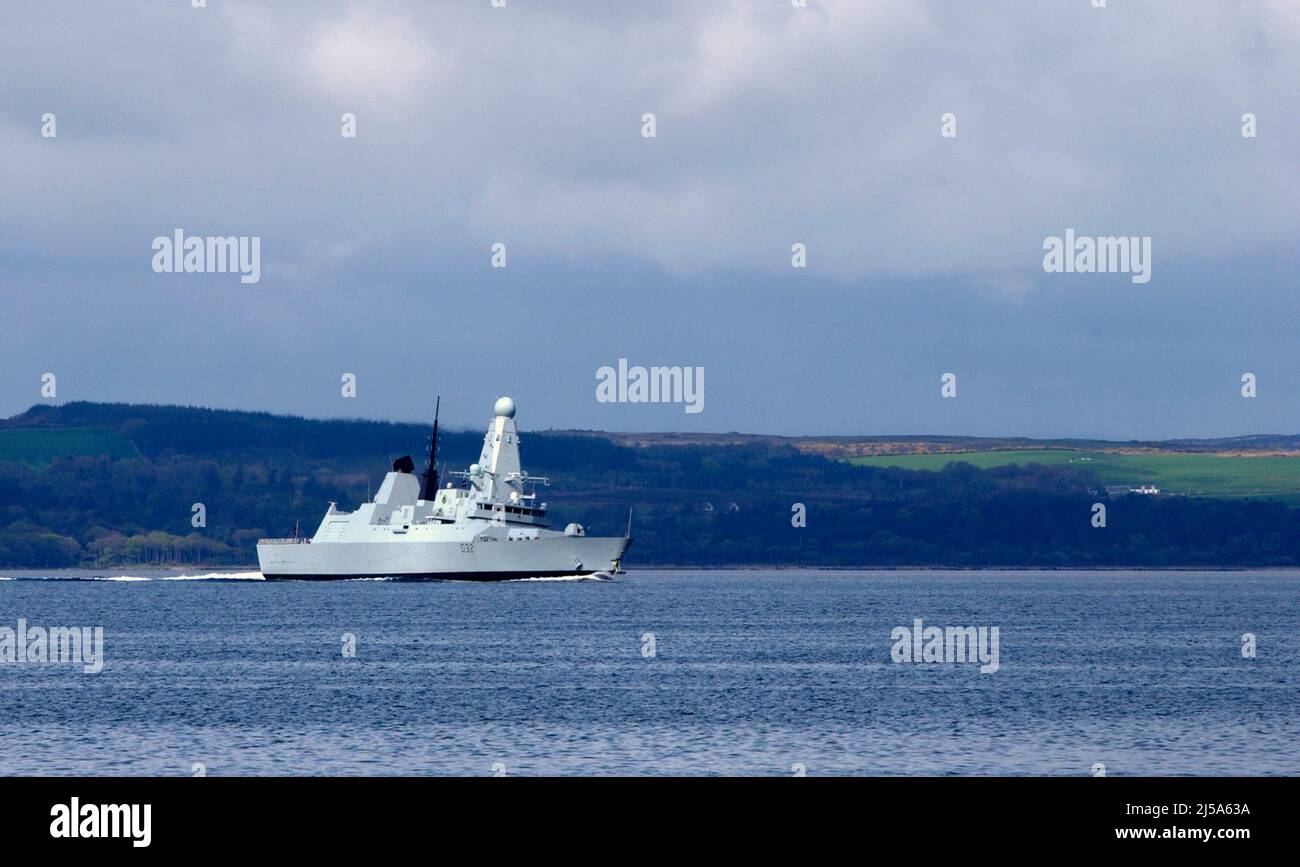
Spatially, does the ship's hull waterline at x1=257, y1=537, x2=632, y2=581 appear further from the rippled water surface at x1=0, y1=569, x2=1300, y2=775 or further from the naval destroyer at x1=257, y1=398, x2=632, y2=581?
the rippled water surface at x1=0, y1=569, x2=1300, y2=775

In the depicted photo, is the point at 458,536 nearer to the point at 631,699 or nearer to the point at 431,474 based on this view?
the point at 431,474

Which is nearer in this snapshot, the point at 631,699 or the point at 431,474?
the point at 631,699

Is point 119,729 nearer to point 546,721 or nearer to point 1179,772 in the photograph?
point 546,721

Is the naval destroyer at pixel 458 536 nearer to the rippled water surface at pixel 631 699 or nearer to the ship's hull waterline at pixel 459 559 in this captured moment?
the ship's hull waterline at pixel 459 559

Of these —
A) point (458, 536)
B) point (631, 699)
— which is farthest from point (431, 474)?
point (631, 699)

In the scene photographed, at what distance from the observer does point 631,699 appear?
150 feet

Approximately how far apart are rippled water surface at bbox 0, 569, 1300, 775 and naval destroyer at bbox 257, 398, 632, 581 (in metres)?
34.9

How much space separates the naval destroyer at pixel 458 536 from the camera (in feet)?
413

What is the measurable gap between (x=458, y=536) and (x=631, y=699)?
81.3 meters

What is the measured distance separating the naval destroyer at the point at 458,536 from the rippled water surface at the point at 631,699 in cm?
3490

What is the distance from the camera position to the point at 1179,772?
108ft

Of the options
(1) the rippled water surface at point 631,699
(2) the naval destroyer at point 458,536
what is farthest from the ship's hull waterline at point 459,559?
(1) the rippled water surface at point 631,699

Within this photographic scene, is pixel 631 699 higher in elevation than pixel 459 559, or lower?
lower
